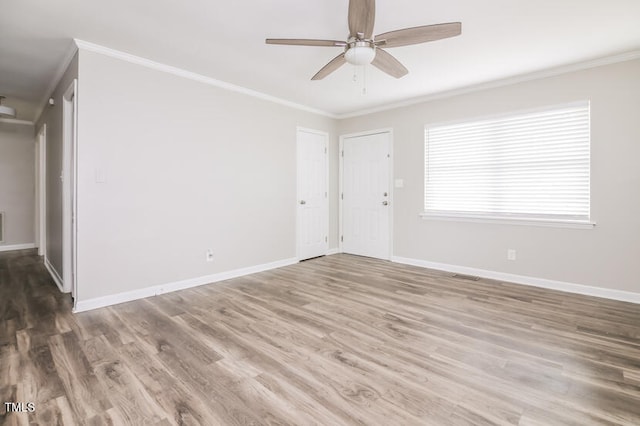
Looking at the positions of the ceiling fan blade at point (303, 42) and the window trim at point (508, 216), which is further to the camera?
the window trim at point (508, 216)

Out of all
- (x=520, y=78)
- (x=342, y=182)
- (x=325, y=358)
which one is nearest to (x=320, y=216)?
(x=342, y=182)

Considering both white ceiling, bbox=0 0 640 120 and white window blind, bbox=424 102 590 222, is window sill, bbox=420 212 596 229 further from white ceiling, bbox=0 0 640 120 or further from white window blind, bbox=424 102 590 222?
white ceiling, bbox=0 0 640 120

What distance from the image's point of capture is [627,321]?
2748 millimetres

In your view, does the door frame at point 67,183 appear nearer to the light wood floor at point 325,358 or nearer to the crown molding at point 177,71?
the light wood floor at point 325,358

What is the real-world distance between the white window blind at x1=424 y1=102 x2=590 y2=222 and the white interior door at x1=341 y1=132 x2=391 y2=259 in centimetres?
73

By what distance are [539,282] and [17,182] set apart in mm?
8866

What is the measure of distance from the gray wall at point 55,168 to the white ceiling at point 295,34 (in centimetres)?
23

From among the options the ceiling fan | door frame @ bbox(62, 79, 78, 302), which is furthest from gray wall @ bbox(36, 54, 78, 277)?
the ceiling fan

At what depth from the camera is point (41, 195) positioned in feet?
18.0

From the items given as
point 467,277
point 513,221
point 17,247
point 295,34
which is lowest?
point 467,277

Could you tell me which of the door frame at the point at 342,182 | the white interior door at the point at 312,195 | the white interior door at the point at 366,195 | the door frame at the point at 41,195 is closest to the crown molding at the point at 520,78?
A: the door frame at the point at 342,182

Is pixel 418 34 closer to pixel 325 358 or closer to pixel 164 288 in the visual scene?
pixel 325 358

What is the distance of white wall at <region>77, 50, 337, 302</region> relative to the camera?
121 inches

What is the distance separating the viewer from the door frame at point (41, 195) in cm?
511
